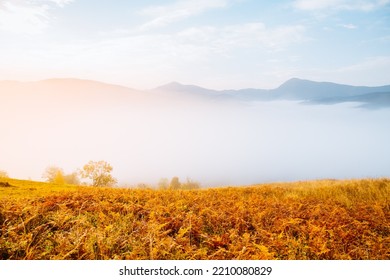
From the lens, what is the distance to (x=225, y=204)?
8328mm

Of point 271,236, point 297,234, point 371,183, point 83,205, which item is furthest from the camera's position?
point 371,183

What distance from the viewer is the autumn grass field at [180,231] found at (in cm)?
493

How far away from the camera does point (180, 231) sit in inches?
221

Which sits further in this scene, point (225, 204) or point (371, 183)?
point (371, 183)

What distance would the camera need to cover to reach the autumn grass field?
4.93 m

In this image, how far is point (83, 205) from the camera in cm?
705
